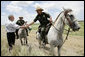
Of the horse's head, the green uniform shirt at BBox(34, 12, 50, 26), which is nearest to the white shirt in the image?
the green uniform shirt at BBox(34, 12, 50, 26)

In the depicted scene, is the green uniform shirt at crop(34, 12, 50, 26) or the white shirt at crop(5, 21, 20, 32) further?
the green uniform shirt at crop(34, 12, 50, 26)

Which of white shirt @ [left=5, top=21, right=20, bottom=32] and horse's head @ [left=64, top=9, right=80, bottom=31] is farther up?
horse's head @ [left=64, top=9, right=80, bottom=31]

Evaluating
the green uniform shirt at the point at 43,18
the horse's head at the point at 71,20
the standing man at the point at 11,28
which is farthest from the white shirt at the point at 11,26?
the horse's head at the point at 71,20

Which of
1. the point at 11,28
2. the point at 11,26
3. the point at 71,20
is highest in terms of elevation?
the point at 71,20

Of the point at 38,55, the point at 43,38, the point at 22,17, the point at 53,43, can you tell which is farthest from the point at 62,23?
the point at 22,17

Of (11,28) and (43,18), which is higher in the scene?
(43,18)

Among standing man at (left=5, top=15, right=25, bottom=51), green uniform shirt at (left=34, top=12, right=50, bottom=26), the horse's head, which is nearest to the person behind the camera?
the horse's head

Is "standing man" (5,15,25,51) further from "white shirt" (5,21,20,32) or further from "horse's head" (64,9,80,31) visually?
"horse's head" (64,9,80,31)

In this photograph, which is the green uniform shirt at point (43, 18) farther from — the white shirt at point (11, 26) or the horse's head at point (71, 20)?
the horse's head at point (71, 20)

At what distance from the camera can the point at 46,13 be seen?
11.7 metres

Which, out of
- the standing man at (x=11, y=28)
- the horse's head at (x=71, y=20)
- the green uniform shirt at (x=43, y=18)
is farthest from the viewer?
the green uniform shirt at (x=43, y=18)

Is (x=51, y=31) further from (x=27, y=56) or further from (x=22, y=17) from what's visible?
(x=22, y=17)

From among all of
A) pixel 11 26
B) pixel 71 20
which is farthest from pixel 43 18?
pixel 71 20

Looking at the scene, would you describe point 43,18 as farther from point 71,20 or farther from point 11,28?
point 71,20
